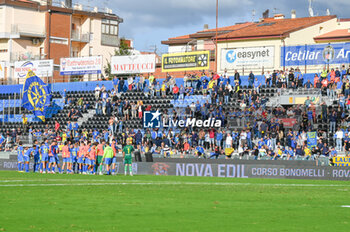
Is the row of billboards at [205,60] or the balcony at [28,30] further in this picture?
the balcony at [28,30]

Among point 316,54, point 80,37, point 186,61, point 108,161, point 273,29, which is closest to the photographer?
point 108,161

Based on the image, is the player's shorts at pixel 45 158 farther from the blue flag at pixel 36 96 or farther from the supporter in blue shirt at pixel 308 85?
the supporter in blue shirt at pixel 308 85

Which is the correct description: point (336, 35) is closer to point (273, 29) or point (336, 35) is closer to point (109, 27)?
point (273, 29)

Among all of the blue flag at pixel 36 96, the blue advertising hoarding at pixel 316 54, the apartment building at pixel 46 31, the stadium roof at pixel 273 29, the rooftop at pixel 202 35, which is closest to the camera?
the blue advertising hoarding at pixel 316 54

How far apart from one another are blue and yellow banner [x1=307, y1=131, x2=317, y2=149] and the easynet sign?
19.1m

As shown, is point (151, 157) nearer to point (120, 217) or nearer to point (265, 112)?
point (265, 112)

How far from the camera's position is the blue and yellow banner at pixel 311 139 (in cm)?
3639

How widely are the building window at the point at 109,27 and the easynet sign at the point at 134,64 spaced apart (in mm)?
30184

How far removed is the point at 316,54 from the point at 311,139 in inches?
446

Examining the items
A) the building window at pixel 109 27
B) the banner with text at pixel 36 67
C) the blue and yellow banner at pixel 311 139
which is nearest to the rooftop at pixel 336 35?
the blue and yellow banner at pixel 311 139

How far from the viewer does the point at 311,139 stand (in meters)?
36.8

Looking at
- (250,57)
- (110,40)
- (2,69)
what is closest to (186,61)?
(250,57)

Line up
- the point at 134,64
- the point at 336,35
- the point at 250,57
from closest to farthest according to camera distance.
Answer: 1. the point at 250,57
2. the point at 134,64
3. the point at 336,35

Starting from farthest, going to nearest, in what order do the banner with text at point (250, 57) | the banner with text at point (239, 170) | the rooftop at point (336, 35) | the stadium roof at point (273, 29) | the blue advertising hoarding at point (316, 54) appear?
1. the stadium roof at point (273, 29)
2. the rooftop at point (336, 35)
3. the banner with text at point (250, 57)
4. the blue advertising hoarding at point (316, 54)
5. the banner with text at point (239, 170)
